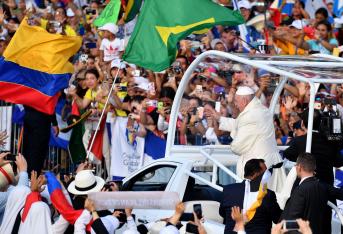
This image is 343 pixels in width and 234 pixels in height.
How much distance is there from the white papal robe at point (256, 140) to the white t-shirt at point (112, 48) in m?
7.28

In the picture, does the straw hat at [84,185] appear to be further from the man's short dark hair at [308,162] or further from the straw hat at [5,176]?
the man's short dark hair at [308,162]

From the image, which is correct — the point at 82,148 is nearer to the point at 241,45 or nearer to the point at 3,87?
the point at 3,87

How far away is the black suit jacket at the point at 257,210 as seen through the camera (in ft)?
42.4

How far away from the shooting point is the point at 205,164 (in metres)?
16.2

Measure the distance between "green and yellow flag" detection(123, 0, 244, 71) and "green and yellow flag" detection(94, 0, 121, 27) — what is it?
2.60m

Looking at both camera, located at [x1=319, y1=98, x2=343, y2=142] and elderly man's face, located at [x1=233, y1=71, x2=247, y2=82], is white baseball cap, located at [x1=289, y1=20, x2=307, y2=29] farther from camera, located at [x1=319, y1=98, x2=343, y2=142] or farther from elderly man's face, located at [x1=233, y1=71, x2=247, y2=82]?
camera, located at [x1=319, y1=98, x2=343, y2=142]

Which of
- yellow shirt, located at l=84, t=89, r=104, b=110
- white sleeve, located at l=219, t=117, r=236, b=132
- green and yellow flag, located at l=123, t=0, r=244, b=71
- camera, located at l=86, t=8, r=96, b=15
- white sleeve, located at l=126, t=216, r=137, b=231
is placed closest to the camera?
white sleeve, located at l=126, t=216, r=137, b=231

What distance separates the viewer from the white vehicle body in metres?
14.6

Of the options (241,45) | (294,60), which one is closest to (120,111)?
(241,45)

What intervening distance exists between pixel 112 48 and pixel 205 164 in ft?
21.7

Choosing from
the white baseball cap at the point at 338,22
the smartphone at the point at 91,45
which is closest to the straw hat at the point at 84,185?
the white baseball cap at the point at 338,22

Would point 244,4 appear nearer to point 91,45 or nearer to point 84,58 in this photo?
point 91,45

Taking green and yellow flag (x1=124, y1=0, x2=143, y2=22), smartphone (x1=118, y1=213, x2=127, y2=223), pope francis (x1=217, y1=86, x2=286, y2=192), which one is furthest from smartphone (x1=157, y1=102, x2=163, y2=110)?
smartphone (x1=118, y1=213, x2=127, y2=223)

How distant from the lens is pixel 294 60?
15.3 metres
